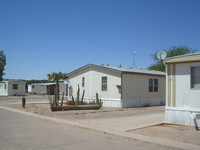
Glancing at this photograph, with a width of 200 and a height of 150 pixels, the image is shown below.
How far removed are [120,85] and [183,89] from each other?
10.1m

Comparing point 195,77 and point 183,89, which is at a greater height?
point 195,77

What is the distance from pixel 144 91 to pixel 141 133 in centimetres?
1413

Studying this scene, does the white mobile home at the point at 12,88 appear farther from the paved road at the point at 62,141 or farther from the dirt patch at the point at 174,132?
the dirt patch at the point at 174,132

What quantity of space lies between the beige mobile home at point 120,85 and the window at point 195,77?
10.2 m

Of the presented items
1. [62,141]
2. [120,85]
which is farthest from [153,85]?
[62,141]

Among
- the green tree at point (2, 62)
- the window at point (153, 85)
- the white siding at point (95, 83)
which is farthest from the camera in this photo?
the green tree at point (2, 62)

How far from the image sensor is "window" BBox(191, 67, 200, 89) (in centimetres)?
1255

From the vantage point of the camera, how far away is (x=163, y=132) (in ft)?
37.0

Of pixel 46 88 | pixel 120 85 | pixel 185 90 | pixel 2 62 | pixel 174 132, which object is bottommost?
pixel 174 132

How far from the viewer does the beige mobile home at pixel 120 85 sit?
2317 cm

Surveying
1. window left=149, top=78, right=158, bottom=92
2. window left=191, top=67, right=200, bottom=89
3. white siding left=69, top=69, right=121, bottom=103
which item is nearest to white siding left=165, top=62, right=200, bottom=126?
window left=191, top=67, right=200, bottom=89

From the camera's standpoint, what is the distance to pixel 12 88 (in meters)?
49.8

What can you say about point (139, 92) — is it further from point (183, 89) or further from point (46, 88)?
point (46, 88)

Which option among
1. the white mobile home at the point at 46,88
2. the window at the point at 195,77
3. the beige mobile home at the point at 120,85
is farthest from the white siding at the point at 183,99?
the white mobile home at the point at 46,88
